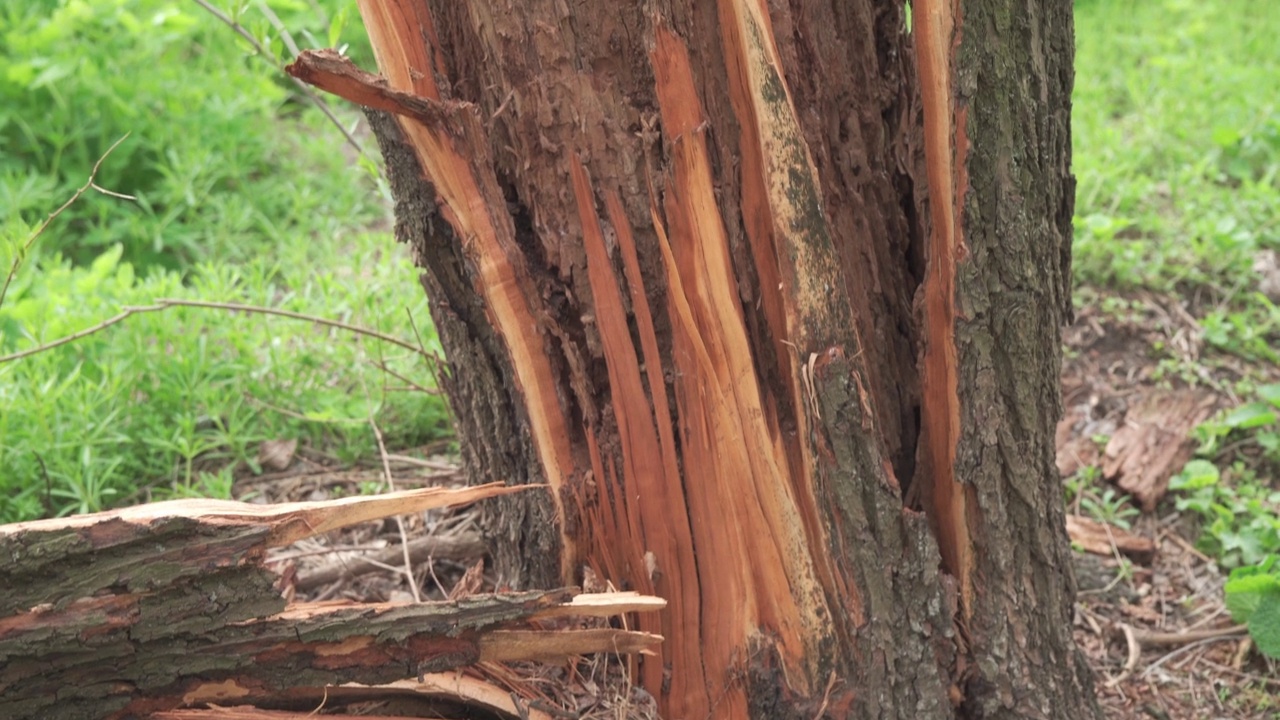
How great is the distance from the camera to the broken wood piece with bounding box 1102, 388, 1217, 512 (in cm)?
270

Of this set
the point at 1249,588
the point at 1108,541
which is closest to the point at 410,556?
the point at 1108,541

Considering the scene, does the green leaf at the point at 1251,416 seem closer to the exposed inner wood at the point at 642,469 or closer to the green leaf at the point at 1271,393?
the green leaf at the point at 1271,393

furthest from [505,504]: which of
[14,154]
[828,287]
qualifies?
[14,154]

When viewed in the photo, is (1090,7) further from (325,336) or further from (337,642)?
(337,642)

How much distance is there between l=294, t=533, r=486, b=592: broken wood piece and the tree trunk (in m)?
0.69

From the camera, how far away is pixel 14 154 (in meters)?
4.18

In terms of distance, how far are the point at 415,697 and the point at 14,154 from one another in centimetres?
370

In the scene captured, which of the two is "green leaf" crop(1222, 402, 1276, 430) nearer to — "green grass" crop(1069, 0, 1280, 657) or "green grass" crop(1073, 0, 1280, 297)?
"green grass" crop(1069, 0, 1280, 657)

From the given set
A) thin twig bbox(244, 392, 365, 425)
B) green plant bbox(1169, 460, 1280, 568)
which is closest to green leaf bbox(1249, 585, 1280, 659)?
green plant bbox(1169, 460, 1280, 568)

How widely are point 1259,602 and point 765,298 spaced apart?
1.43 m

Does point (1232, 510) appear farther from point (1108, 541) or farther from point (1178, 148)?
point (1178, 148)

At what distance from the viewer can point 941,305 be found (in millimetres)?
1549

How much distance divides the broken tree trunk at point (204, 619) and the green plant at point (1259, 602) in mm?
1390

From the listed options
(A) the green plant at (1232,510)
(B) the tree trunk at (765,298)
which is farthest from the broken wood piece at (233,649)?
(A) the green plant at (1232,510)
